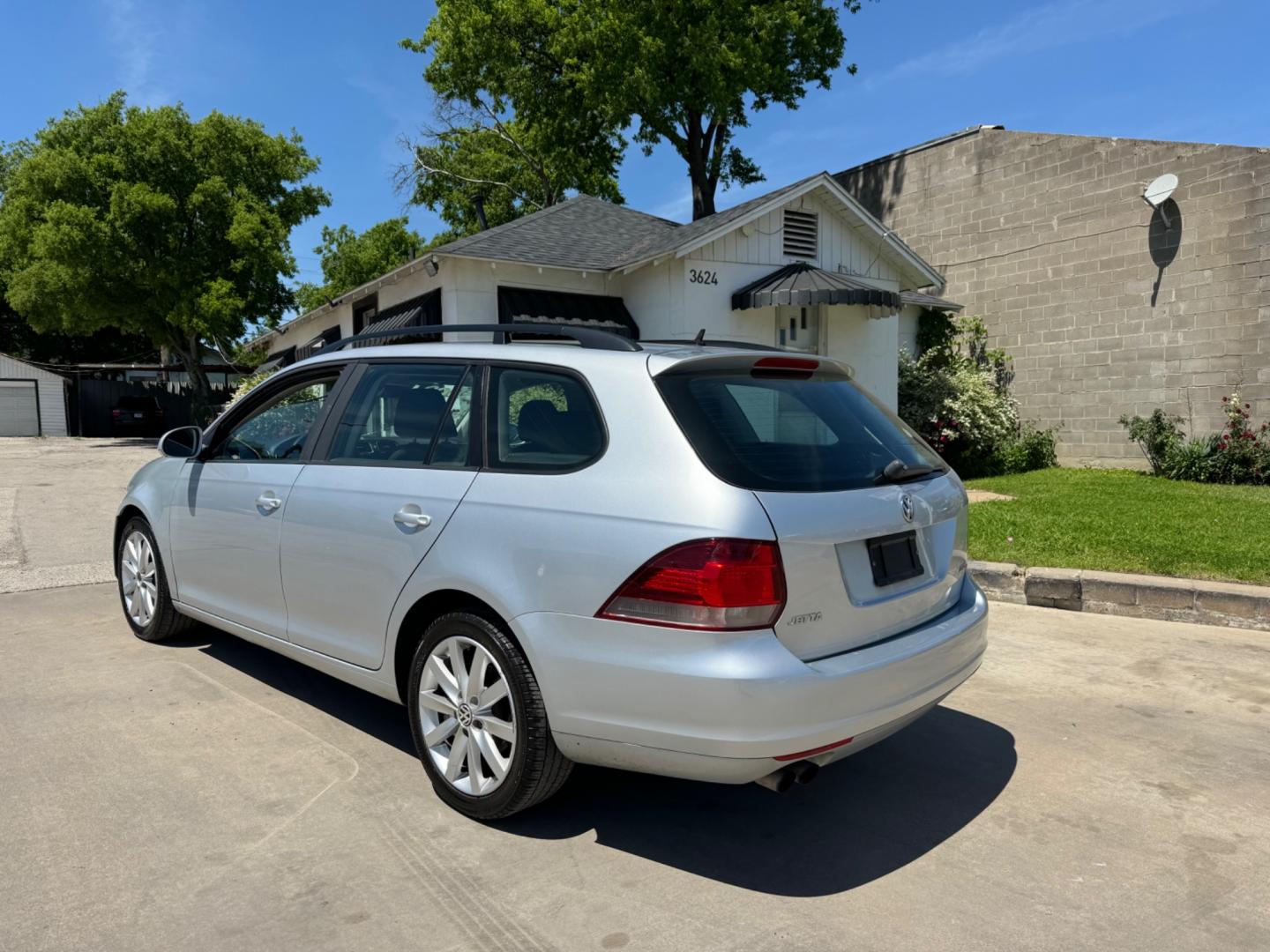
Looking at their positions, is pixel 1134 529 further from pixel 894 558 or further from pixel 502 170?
pixel 502 170

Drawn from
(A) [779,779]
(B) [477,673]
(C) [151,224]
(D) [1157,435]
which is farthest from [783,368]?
(C) [151,224]

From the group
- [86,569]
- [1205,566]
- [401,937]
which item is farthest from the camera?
[86,569]

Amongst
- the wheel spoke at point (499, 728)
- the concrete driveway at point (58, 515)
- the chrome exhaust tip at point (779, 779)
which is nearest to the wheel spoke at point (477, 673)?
the wheel spoke at point (499, 728)

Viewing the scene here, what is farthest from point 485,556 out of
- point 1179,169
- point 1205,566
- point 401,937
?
point 1179,169

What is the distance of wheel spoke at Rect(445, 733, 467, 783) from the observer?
10.4 feet

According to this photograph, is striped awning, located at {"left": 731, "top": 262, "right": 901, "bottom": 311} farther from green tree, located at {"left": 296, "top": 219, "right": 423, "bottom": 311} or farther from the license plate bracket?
green tree, located at {"left": 296, "top": 219, "right": 423, "bottom": 311}

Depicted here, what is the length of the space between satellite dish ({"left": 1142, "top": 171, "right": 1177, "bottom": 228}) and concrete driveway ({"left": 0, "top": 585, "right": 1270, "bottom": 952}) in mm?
11336

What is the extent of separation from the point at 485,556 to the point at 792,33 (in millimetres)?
25271

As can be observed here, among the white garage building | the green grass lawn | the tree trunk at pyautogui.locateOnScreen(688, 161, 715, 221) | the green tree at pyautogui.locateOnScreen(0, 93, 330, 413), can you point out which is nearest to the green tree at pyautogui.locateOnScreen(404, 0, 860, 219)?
the tree trunk at pyautogui.locateOnScreen(688, 161, 715, 221)

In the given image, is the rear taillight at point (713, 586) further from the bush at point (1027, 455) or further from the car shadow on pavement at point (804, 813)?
the bush at point (1027, 455)

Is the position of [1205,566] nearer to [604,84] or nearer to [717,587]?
[717,587]

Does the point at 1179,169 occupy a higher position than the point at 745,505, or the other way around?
the point at 1179,169

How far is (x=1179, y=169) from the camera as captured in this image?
44.1ft

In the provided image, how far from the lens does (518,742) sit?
9.69 ft
